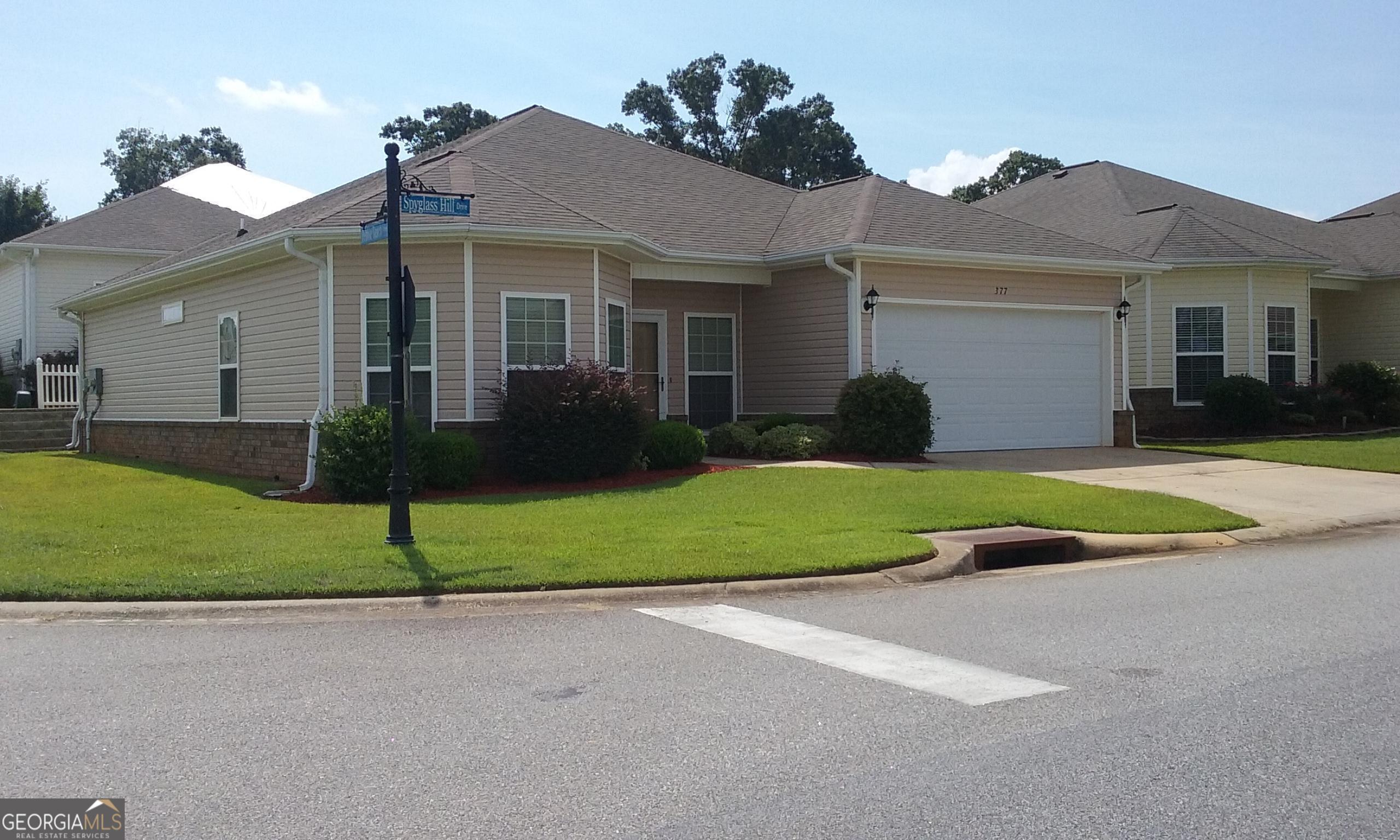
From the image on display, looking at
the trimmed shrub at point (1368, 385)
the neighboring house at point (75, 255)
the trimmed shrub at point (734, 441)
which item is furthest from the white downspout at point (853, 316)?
the neighboring house at point (75, 255)

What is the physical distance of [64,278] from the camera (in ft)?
95.7

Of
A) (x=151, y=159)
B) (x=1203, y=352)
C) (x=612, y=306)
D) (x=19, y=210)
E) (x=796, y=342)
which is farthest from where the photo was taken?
(x=151, y=159)

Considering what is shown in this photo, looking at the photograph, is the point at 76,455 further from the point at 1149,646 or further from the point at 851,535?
the point at 1149,646

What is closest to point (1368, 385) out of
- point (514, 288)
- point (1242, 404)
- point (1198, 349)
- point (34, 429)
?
point (1198, 349)

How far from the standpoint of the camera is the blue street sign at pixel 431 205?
10.5m

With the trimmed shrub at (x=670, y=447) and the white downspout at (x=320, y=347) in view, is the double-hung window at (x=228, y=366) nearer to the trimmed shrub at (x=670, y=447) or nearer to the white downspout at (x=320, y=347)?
the white downspout at (x=320, y=347)

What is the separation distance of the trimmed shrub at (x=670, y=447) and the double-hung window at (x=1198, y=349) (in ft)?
41.3

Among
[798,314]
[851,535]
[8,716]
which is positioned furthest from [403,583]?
[798,314]

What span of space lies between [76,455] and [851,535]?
18.3 metres

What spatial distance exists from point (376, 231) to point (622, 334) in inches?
284

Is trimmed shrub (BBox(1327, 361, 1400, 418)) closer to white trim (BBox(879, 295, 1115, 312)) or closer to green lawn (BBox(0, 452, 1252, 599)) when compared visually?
white trim (BBox(879, 295, 1115, 312))

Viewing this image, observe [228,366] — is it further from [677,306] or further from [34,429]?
[34,429]

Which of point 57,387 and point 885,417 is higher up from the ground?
point 57,387

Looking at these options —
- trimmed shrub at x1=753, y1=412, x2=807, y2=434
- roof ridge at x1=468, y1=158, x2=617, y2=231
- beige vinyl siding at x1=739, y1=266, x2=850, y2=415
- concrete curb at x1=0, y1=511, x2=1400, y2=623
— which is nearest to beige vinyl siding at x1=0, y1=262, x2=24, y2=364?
roof ridge at x1=468, y1=158, x2=617, y2=231
